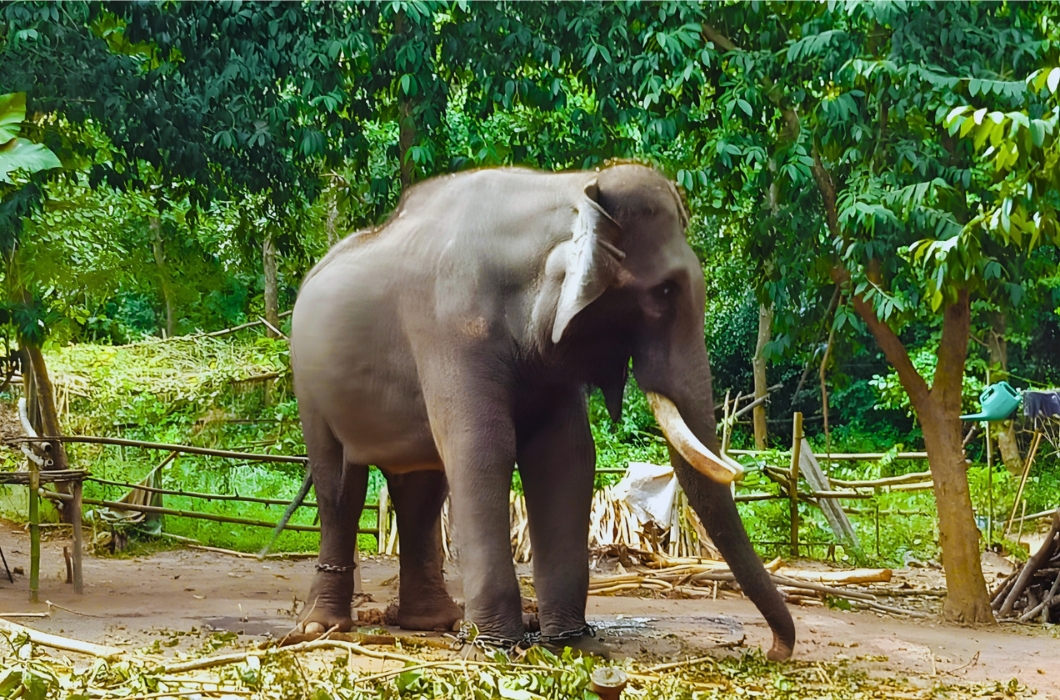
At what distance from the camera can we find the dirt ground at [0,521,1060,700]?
5.44 metres

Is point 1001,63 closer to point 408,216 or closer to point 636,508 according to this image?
point 408,216

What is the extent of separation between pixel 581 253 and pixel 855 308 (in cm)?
311

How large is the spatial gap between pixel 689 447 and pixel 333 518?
77.9 inches

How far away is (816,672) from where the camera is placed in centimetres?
484

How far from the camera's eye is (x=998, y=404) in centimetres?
808

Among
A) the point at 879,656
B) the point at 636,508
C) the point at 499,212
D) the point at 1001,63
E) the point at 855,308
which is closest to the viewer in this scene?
the point at 499,212

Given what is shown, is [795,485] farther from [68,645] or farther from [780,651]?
[68,645]

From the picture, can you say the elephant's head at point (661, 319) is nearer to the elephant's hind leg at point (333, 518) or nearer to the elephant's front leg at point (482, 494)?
the elephant's front leg at point (482, 494)

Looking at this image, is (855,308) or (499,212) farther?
(855,308)

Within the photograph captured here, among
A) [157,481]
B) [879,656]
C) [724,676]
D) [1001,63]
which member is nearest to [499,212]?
[724,676]

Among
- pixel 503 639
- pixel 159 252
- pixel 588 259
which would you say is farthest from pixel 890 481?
pixel 159 252

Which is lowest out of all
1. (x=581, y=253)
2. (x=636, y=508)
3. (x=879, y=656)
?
(x=879, y=656)

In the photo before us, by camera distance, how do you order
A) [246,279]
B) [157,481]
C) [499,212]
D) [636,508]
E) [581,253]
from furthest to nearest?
[246,279] < [157,481] < [636,508] < [499,212] < [581,253]

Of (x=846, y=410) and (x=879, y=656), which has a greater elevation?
(x=846, y=410)
